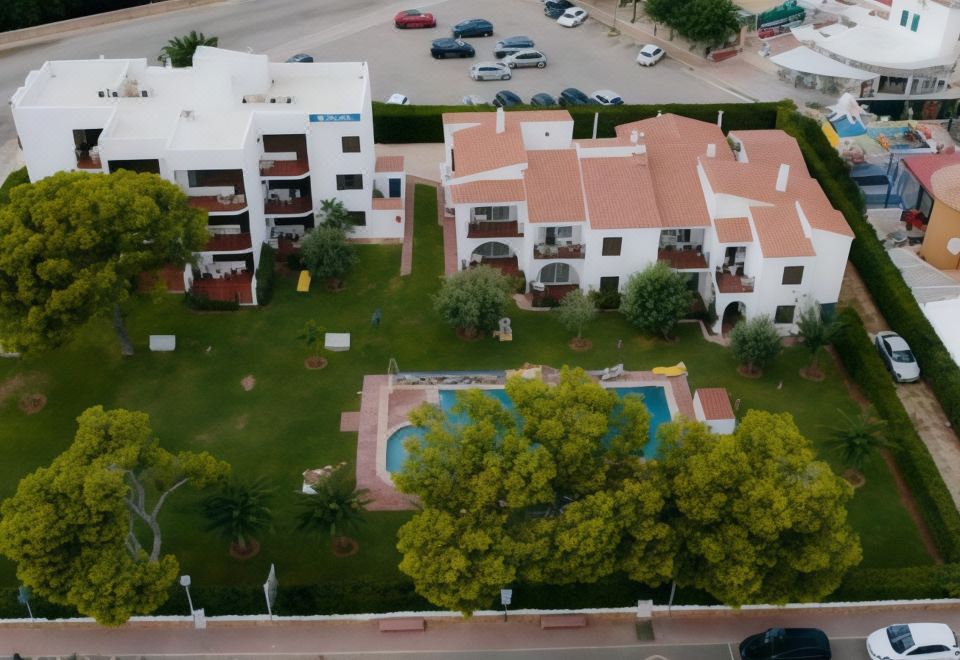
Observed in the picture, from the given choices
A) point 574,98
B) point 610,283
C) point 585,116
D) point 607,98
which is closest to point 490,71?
point 574,98

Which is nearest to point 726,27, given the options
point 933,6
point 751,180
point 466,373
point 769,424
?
point 933,6

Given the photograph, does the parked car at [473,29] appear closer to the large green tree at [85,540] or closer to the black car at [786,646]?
the large green tree at [85,540]

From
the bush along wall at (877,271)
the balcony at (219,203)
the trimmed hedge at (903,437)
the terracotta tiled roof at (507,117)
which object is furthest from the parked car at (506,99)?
the trimmed hedge at (903,437)

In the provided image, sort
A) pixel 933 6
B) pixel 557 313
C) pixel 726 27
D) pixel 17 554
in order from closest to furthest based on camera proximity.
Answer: pixel 17 554 → pixel 557 313 → pixel 933 6 → pixel 726 27

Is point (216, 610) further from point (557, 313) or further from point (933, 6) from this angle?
point (933, 6)

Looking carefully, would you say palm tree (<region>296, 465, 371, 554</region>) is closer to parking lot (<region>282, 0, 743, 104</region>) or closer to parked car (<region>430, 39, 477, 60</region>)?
parking lot (<region>282, 0, 743, 104</region>)

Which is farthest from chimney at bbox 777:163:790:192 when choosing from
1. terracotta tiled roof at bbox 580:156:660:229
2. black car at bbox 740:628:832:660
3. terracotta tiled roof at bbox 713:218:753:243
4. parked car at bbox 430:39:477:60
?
parked car at bbox 430:39:477:60
